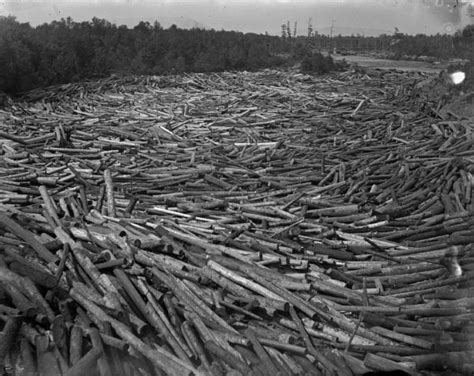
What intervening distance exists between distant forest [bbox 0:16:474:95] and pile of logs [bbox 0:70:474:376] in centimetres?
664

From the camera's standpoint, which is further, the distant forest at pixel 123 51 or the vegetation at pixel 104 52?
the distant forest at pixel 123 51

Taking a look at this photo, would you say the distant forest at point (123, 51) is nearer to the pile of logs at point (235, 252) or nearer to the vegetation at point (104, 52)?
the vegetation at point (104, 52)

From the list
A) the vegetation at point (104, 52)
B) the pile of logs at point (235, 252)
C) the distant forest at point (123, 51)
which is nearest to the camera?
the pile of logs at point (235, 252)

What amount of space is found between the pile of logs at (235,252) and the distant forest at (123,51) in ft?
21.8

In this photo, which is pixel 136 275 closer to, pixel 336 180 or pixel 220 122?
pixel 336 180

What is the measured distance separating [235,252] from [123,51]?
63.6ft

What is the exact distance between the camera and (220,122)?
1142 cm

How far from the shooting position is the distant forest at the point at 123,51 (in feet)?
51.1

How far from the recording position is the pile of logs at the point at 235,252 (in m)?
3.45

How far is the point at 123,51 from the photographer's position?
2223 centimetres

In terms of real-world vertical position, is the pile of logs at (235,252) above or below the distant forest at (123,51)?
below

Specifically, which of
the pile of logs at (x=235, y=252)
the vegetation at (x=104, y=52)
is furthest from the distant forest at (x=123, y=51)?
the pile of logs at (x=235, y=252)

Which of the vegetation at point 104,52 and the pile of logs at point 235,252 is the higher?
the vegetation at point 104,52

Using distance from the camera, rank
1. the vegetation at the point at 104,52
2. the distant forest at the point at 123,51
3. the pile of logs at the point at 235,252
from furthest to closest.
→ the distant forest at the point at 123,51 < the vegetation at the point at 104,52 < the pile of logs at the point at 235,252
